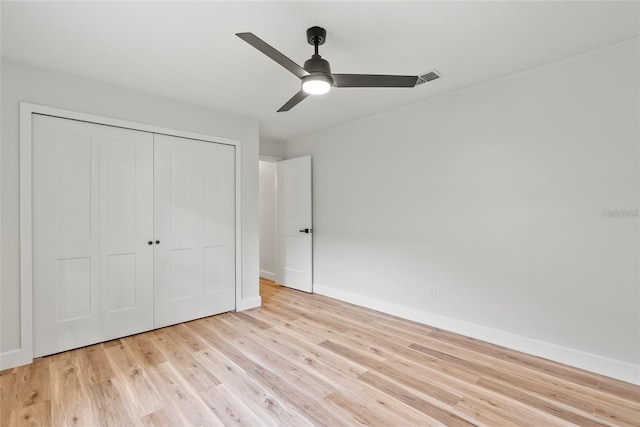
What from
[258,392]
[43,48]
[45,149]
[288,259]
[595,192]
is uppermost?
[43,48]

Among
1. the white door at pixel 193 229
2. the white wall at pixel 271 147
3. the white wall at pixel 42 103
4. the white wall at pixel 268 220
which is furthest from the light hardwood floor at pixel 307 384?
the white wall at pixel 271 147

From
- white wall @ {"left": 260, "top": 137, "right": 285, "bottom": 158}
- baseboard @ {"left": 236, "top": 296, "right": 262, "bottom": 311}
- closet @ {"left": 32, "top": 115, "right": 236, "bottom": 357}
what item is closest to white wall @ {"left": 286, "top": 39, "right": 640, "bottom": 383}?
baseboard @ {"left": 236, "top": 296, "right": 262, "bottom": 311}

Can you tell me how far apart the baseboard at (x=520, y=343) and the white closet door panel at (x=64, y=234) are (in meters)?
2.94

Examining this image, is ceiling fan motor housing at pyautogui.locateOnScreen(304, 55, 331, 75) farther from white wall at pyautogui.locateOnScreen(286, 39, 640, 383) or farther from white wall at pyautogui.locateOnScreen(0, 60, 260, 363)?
white wall at pyautogui.locateOnScreen(0, 60, 260, 363)

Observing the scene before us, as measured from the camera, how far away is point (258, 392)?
6.70 feet

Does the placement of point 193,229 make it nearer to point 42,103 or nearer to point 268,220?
point 42,103

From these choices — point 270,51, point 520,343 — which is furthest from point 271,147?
point 520,343

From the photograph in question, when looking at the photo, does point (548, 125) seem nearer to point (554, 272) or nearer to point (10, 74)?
point (554, 272)

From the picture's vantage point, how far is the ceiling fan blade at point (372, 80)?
192cm

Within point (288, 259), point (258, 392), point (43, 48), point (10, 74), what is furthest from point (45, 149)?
point (288, 259)

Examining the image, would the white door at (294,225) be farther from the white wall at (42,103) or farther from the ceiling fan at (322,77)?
the ceiling fan at (322,77)

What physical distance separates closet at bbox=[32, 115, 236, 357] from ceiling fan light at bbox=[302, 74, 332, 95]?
195 centimetres

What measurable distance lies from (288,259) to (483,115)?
3353mm

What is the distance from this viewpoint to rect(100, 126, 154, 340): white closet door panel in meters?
2.84
